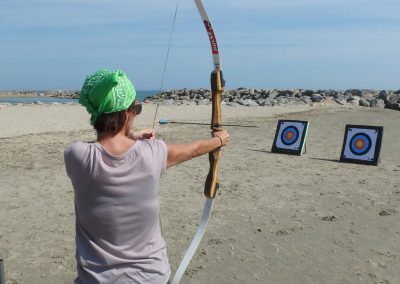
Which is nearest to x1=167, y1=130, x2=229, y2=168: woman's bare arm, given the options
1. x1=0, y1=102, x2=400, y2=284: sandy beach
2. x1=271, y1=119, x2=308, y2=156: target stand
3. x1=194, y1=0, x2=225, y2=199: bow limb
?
x1=194, y1=0, x2=225, y2=199: bow limb

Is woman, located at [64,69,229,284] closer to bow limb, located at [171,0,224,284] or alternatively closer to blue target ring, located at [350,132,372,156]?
bow limb, located at [171,0,224,284]

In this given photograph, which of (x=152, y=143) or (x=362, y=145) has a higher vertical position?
(x=152, y=143)

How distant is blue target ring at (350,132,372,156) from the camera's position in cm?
A: 850

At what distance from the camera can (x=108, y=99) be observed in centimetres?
162

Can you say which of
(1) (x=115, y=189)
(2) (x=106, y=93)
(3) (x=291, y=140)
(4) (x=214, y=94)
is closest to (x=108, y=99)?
(2) (x=106, y=93)

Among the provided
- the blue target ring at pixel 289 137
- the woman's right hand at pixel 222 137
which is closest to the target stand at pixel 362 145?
the blue target ring at pixel 289 137

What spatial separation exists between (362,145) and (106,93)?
25.1 ft

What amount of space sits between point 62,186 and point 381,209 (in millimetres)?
3819

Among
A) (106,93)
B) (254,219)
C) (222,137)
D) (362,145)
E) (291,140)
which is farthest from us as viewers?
(291,140)

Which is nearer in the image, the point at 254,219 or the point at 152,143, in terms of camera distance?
the point at 152,143

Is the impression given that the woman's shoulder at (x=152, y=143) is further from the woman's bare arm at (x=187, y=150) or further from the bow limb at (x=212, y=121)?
the bow limb at (x=212, y=121)

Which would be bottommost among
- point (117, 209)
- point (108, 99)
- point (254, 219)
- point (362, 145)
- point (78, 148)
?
point (254, 219)

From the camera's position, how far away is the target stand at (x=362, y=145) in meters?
8.34

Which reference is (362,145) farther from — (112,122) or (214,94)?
(112,122)
